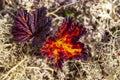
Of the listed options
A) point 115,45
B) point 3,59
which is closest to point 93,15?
point 115,45

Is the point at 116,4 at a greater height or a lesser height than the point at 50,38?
greater

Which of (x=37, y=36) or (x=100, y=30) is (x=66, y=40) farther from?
(x=100, y=30)

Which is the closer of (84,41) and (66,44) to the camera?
(66,44)
